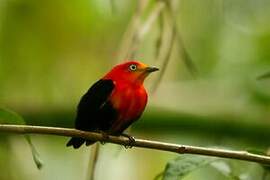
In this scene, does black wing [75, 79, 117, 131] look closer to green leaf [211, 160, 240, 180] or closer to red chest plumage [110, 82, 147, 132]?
red chest plumage [110, 82, 147, 132]

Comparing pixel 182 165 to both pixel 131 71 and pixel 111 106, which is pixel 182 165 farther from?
pixel 131 71

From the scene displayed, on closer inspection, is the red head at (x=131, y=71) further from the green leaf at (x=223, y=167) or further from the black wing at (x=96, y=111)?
the green leaf at (x=223, y=167)

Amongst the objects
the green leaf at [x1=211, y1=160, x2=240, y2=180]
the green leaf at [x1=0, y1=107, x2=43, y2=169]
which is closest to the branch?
the green leaf at [x1=0, y1=107, x2=43, y2=169]

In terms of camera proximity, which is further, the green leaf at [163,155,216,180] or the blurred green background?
the blurred green background

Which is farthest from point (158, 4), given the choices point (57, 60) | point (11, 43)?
point (57, 60)

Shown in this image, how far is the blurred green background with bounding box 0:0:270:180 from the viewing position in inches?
145

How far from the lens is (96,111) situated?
2674 mm

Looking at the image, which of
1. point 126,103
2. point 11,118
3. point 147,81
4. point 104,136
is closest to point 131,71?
point 126,103

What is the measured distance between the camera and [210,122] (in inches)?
148

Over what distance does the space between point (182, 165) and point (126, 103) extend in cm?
34

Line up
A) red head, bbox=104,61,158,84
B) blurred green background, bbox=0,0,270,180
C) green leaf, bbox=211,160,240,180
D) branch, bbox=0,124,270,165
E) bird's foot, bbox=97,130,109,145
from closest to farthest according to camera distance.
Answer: branch, bbox=0,124,270,165 → bird's foot, bbox=97,130,109,145 → green leaf, bbox=211,160,240,180 → red head, bbox=104,61,158,84 → blurred green background, bbox=0,0,270,180

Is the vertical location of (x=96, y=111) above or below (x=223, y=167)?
above

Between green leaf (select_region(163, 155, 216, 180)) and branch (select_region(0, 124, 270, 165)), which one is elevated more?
branch (select_region(0, 124, 270, 165))

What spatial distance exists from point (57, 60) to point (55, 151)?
1.97 ft
